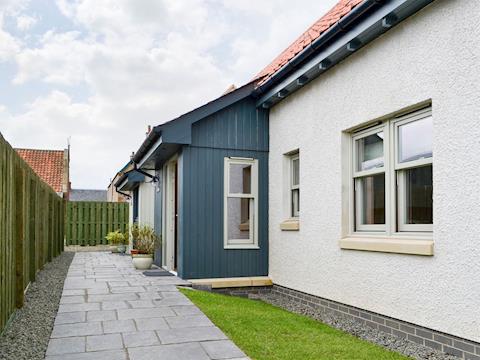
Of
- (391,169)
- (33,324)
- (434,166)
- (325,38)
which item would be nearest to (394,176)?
(391,169)

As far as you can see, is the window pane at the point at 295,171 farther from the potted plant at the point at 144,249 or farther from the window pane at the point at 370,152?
the potted plant at the point at 144,249

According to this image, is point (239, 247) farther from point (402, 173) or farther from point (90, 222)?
point (90, 222)

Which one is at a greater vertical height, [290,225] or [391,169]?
[391,169]

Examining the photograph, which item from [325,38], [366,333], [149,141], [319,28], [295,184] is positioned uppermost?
[319,28]

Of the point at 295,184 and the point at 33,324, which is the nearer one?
the point at 33,324

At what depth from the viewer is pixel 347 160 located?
6.60 metres

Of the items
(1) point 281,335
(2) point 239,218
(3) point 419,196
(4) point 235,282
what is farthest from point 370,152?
(4) point 235,282

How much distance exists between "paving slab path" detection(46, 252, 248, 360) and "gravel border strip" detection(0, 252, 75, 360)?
0.37 ft

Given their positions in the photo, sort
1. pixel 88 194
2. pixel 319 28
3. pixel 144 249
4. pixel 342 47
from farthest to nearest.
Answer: pixel 88 194 → pixel 144 249 → pixel 319 28 → pixel 342 47

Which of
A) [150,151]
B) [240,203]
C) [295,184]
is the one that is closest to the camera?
[295,184]

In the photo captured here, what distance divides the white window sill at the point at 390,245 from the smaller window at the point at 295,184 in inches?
79.2

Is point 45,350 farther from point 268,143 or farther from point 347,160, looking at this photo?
point 268,143

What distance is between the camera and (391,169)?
567cm

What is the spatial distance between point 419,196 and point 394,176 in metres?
0.45
